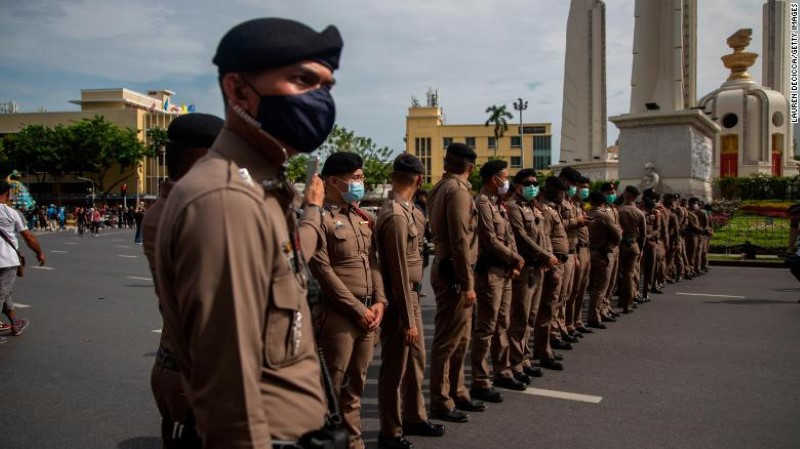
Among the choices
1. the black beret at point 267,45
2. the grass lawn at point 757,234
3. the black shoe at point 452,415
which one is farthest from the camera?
the grass lawn at point 757,234

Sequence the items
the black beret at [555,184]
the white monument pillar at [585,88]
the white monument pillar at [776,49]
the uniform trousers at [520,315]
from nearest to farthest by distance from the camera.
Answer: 1. the uniform trousers at [520,315]
2. the black beret at [555,184]
3. the white monument pillar at [776,49]
4. the white monument pillar at [585,88]

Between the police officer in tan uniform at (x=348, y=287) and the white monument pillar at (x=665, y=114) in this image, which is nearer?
the police officer in tan uniform at (x=348, y=287)

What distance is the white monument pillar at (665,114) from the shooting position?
64.3ft

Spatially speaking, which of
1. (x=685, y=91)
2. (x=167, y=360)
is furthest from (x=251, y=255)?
(x=685, y=91)

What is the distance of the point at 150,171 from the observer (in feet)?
235

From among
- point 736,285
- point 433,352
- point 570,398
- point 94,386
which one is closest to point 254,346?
point 433,352

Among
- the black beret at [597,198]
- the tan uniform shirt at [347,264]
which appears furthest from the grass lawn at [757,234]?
the tan uniform shirt at [347,264]

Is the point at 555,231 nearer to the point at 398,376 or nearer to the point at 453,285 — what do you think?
the point at 453,285

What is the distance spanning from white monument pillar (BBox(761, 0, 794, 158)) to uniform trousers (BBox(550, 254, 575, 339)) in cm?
4271

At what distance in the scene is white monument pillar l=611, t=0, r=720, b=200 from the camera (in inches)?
771

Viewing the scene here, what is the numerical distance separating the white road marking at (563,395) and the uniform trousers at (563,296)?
5.78ft

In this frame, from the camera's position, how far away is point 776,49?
142 ft

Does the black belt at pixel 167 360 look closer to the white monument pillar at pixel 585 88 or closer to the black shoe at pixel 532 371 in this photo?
the black shoe at pixel 532 371

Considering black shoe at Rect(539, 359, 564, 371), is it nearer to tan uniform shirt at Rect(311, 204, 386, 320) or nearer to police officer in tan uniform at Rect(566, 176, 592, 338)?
police officer in tan uniform at Rect(566, 176, 592, 338)
